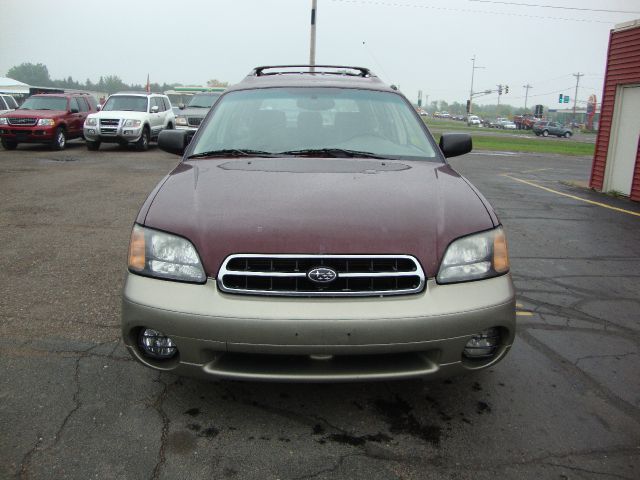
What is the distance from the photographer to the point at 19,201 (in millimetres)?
8656

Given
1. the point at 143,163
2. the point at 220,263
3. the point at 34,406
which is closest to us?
the point at 220,263

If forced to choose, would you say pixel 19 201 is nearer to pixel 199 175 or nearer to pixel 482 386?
pixel 199 175

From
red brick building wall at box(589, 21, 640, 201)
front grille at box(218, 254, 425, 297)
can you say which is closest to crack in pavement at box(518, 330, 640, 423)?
front grille at box(218, 254, 425, 297)

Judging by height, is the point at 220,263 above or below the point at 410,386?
above

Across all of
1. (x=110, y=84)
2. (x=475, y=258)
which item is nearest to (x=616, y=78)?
(x=475, y=258)

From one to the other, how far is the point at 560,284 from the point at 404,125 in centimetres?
232

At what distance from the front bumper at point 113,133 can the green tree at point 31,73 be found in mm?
120954

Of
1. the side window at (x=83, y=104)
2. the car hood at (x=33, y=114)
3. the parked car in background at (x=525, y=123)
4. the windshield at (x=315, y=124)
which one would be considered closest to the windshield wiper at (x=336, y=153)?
the windshield at (x=315, y=124)

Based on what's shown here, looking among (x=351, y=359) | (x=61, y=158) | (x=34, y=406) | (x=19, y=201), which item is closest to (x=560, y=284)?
(x=351, y=359)

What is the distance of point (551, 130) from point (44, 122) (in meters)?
54.1

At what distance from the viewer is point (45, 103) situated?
17.6 m

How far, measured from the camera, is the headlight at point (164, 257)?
98.3 inches

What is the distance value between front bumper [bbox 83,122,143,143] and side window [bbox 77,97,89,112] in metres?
2.23

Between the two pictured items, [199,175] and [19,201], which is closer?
[199,175]
